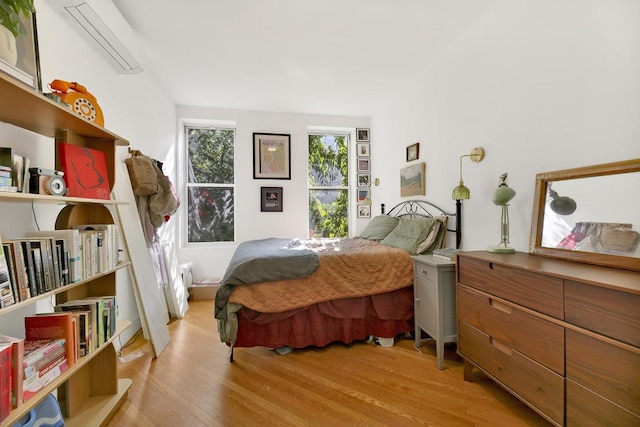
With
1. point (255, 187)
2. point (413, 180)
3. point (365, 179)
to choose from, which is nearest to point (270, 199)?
point (255, 187)

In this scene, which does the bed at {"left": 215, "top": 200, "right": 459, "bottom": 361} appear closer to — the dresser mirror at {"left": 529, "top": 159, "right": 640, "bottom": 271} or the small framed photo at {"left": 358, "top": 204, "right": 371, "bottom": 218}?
the dresser mirror at {"left": 529, "top": 159, "right": 640, "bottom": 271}

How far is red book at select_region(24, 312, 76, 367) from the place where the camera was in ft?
4.00

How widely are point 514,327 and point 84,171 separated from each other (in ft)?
7.80

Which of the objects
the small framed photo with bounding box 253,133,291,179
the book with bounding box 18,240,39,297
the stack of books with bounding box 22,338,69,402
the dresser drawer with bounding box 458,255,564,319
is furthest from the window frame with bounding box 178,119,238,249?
the dresser drawer with bounding box 458,255,564,319

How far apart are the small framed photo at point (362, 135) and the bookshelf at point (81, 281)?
3317 mm

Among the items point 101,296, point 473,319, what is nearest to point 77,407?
point 101,296

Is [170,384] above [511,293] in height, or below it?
below

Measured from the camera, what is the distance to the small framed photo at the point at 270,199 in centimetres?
397

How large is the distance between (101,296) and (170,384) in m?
0.72

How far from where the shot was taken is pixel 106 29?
1.75 meters

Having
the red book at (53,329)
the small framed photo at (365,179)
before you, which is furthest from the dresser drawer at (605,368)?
the small framed photo at (365,179)

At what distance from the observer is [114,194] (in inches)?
81.4

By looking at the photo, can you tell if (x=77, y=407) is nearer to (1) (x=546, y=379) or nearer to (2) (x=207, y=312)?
(2) (x=207, y=312)

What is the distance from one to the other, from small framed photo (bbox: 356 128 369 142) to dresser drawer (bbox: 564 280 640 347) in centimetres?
351
